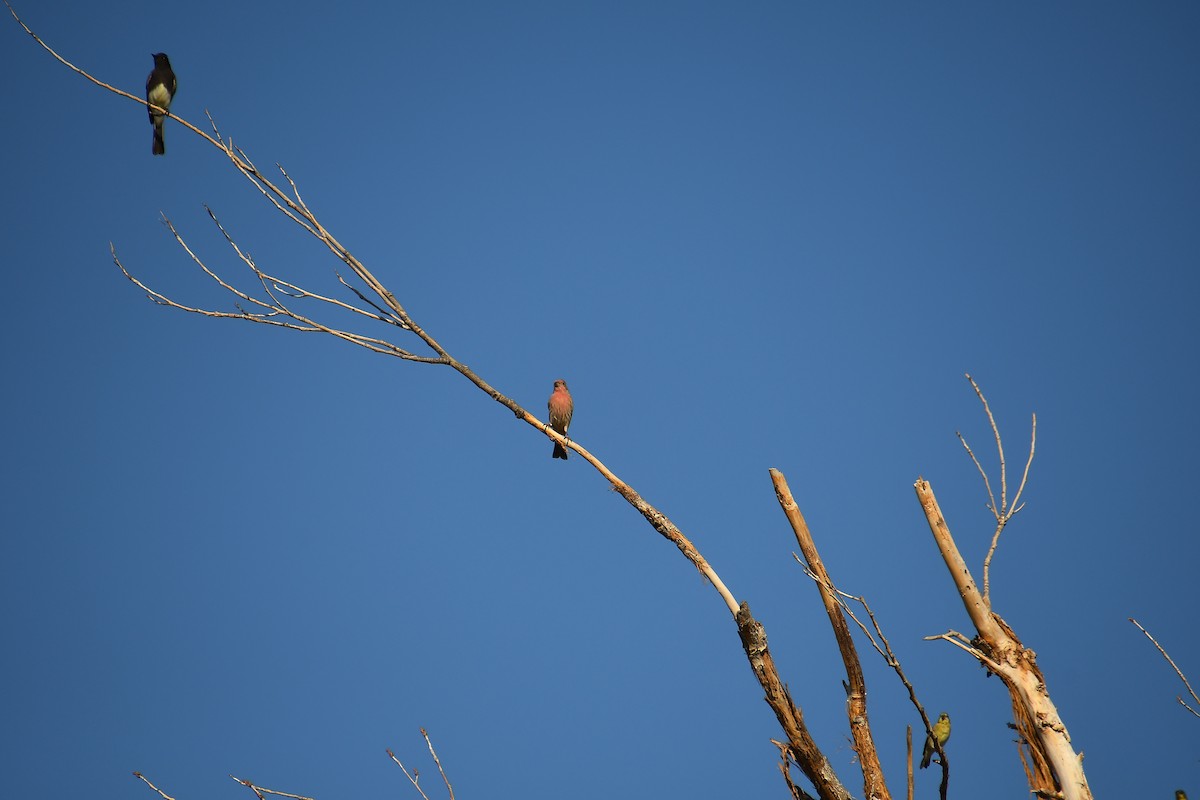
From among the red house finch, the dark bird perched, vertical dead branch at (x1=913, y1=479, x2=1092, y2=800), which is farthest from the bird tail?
vertical dead branch at (x1=913, y1=479, x2=1092, y2=800)

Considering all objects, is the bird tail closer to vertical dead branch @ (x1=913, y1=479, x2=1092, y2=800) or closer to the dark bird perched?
the dark bird perched

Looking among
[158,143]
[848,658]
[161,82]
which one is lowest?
[848,658]

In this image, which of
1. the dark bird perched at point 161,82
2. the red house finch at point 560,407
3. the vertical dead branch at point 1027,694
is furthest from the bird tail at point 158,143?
the vertical dead branch at point 1027,694

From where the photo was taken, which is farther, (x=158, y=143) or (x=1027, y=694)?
(x=158, y=143)

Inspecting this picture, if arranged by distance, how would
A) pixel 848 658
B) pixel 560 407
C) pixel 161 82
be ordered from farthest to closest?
pixel 560 407
pixel 161 82
pixel 848 658

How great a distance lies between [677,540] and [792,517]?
552 mm

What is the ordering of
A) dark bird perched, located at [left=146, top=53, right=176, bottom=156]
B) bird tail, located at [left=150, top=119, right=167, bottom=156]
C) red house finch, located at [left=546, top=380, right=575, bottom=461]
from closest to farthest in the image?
bird tail, located at [left=150, top=119, right=167, bottom=156]
dark bird perched, located at [left=146, top=53, right=176, bottom=156]
red house finch, located at [left=546, top=380, right=575, bottom=461]

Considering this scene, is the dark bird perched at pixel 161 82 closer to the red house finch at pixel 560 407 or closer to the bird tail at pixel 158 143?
the bird tail at pixel 158 143

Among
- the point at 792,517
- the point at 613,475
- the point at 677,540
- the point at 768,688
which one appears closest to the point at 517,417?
the point at 613,475

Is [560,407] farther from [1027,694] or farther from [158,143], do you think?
[1027,694]

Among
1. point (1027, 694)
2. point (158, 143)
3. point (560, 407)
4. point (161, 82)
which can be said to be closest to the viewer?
point (1027, 694)

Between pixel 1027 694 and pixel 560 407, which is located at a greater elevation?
pixel 560 407

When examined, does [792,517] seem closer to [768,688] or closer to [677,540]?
[677,540]

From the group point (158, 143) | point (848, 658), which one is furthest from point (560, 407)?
point (848, 658)
